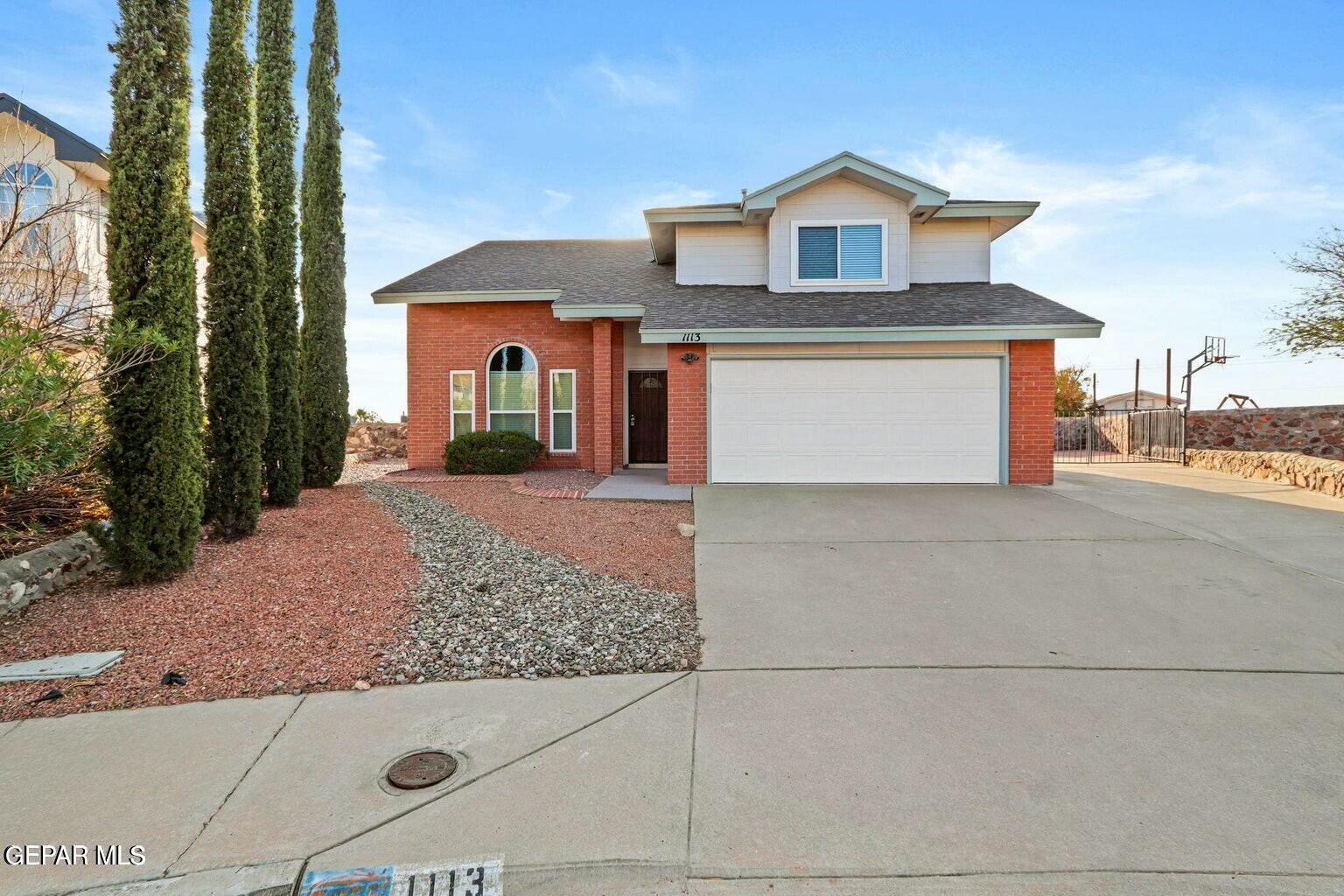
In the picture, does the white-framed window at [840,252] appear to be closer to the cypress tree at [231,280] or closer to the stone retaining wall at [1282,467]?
the stone retaining wall at [1282,467]

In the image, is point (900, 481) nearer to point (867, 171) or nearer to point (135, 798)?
point (867, 171)

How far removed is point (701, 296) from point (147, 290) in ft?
28.6

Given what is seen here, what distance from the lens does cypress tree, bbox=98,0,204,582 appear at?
5.28 meters

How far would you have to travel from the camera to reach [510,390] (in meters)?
13.7

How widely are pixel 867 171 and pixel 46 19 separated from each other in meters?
11.9

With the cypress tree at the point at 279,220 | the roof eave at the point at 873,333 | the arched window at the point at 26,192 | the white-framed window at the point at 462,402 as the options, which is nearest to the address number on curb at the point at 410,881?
the cypress tree at the point at 279,220

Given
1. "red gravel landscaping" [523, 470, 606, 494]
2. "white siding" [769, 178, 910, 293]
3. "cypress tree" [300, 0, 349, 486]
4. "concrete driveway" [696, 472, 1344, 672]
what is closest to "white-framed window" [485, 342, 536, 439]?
"red gravel landscaping" [523, 470, 606, 494]

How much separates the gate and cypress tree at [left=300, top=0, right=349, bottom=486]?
18.0 meters

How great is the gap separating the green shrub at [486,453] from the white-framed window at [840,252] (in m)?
6.47

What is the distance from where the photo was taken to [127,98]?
534cm

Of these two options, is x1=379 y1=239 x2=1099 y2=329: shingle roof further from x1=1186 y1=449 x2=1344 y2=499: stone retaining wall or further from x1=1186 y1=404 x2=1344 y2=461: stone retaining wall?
x1=1186 y1=404 x2=1344 y2=461: stone retaining wall

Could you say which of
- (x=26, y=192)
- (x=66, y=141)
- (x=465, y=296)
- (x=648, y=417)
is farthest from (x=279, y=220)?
(x=66, y=141)

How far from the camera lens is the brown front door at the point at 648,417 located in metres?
13.6

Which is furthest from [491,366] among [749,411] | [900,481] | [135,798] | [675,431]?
[135,798]
